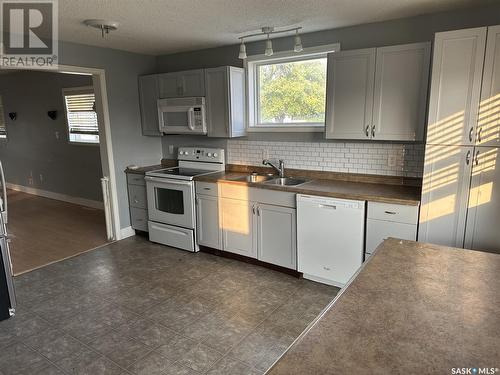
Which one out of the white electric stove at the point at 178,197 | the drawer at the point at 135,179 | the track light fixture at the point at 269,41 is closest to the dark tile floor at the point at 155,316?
the white electric stove at the point at 178,197

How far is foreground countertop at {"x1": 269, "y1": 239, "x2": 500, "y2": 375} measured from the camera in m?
0.92

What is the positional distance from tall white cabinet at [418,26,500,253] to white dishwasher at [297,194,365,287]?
0.57 meters

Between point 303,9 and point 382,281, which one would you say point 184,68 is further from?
point 382,281

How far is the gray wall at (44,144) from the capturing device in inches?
235

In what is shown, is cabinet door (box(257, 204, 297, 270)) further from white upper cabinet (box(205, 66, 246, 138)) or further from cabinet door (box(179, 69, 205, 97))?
cabinet door (box(179, 69, 205, 97))

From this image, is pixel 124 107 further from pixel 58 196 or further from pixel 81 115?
pixel 58 196

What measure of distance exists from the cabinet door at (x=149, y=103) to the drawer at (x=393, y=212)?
2861 mm

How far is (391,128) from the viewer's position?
9.91 ft

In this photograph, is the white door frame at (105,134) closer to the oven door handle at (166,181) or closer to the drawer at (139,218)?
the drawer at (139,218)

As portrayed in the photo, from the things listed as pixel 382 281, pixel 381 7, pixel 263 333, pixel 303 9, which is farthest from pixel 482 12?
pixel 263 333

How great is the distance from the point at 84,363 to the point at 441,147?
2.89 m

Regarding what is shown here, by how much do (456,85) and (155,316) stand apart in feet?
9.31

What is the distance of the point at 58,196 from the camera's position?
6.64 m

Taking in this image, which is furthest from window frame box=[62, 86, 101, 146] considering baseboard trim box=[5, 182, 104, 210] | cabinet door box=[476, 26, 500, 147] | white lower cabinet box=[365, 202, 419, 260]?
cabinet door box=[476, 26, 500, 147]
